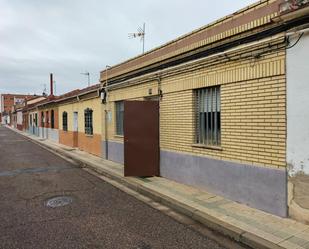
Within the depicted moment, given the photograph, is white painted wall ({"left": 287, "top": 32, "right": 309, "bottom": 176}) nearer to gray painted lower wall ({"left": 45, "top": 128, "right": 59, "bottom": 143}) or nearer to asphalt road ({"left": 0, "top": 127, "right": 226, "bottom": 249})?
asphalt road ({"left": 0, "top": 127, "right": 226, "bottom": 249})

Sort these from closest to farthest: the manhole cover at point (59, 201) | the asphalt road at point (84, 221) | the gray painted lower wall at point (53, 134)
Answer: the asphalt road at point (84, 221) → the manhole cover at point (59, 201) → the gray painted lower wall at point (53, 134)

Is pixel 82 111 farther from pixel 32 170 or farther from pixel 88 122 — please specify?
pixel 32 170

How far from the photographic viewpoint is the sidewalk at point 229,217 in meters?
4.43

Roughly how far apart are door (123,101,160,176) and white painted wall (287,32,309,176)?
4535 mm

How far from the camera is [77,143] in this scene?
60.9 ft

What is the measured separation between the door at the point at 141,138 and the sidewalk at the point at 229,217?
64 cm

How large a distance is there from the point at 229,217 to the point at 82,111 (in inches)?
505

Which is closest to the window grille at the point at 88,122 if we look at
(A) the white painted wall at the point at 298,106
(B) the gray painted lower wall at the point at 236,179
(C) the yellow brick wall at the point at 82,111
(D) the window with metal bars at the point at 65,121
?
(C) the yellow brick wall at the point at 82,111

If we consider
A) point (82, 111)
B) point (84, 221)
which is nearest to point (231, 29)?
point (84, 221)

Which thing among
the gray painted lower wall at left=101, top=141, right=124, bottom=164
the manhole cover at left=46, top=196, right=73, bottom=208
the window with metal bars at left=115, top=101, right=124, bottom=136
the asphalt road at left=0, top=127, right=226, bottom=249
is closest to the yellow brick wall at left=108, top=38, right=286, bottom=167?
the asphalt road at left=0, top=127, right=226, bottom=249

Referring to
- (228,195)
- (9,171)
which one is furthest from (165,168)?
(9,171)

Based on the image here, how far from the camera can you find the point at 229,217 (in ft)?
17.6

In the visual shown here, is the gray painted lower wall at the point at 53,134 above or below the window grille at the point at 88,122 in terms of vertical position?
below

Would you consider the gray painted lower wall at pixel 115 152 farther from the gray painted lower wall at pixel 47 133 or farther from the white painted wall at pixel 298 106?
the gray painted lower wall at pixel 47 133
